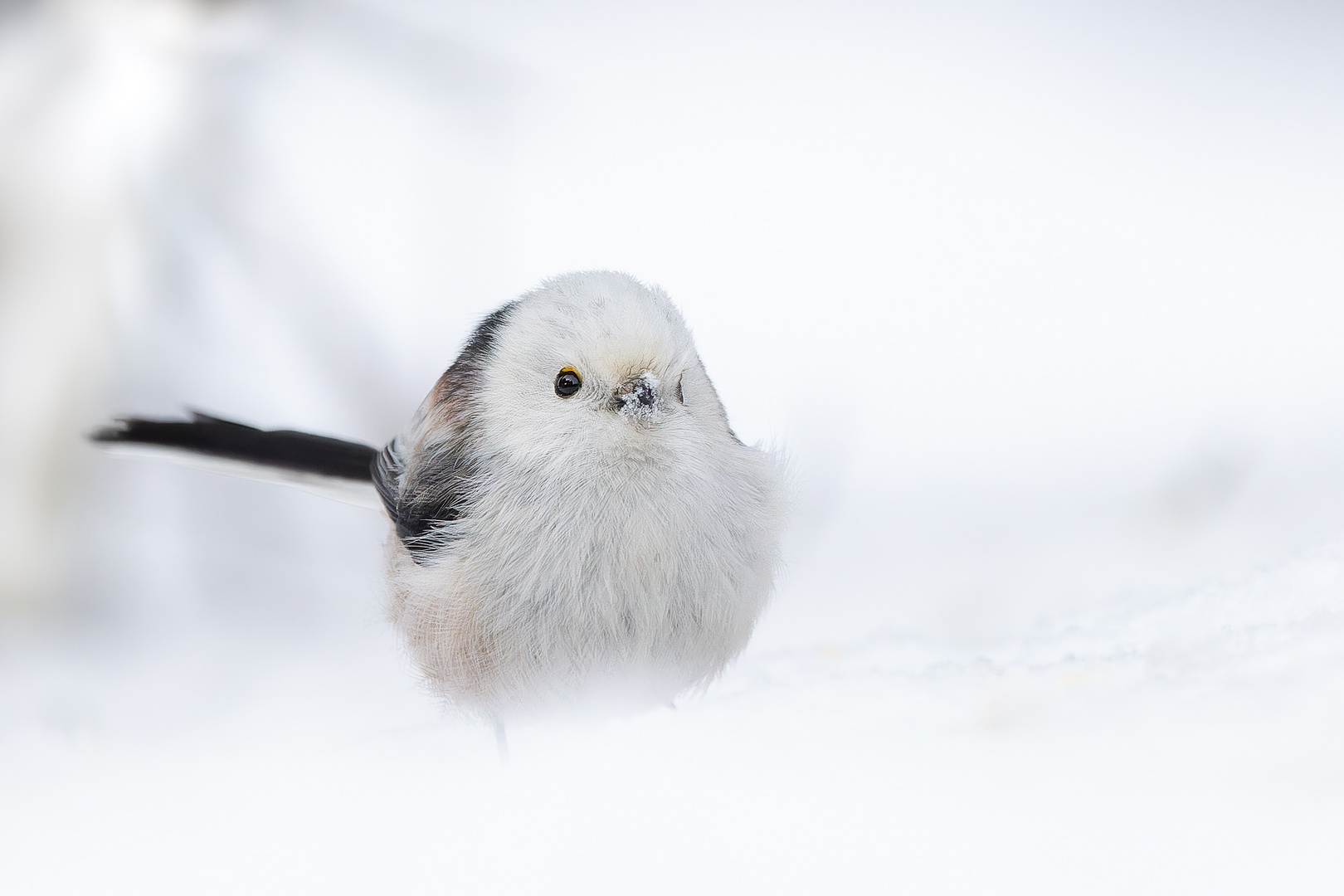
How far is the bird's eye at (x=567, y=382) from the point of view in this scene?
3.05ft

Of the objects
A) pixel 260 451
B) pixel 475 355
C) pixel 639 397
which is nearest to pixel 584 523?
pixel 639 397

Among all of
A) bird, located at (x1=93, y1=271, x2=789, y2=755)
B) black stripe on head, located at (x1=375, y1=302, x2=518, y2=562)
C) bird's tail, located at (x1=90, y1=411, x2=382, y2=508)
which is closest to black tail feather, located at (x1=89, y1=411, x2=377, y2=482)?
bird's tail, located at (x1=90, y1=411, x2=382, y2=508)

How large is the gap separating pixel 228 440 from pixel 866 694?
0.90 metres

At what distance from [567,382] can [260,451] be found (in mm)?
569

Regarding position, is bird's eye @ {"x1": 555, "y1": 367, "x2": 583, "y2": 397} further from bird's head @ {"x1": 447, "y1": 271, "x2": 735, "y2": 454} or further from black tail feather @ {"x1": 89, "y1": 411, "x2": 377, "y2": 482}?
black tail feather @ {"x1": 89, "y1": 411, "x2": 377, "y2": 482}

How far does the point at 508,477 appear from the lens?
3.07 ft

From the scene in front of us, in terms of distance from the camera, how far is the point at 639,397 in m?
0.89

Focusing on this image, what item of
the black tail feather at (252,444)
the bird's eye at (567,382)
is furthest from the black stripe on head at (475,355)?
the black tail feather at (252,444)

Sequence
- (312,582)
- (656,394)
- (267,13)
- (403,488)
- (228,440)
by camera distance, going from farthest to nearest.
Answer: (312,582) → (267,13) → (228,440) → (403,488) → (656,394)

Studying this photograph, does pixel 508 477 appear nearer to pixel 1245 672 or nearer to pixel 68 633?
pixel 1245 672

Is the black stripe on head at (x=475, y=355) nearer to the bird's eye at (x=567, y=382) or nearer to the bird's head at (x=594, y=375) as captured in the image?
the bird's head at (x=594, y=375)

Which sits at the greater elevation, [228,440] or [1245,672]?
[1245,672]

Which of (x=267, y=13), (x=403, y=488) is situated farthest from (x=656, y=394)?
(x=267, y=13)

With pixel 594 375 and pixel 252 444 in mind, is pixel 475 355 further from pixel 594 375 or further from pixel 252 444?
pixel 252 444
